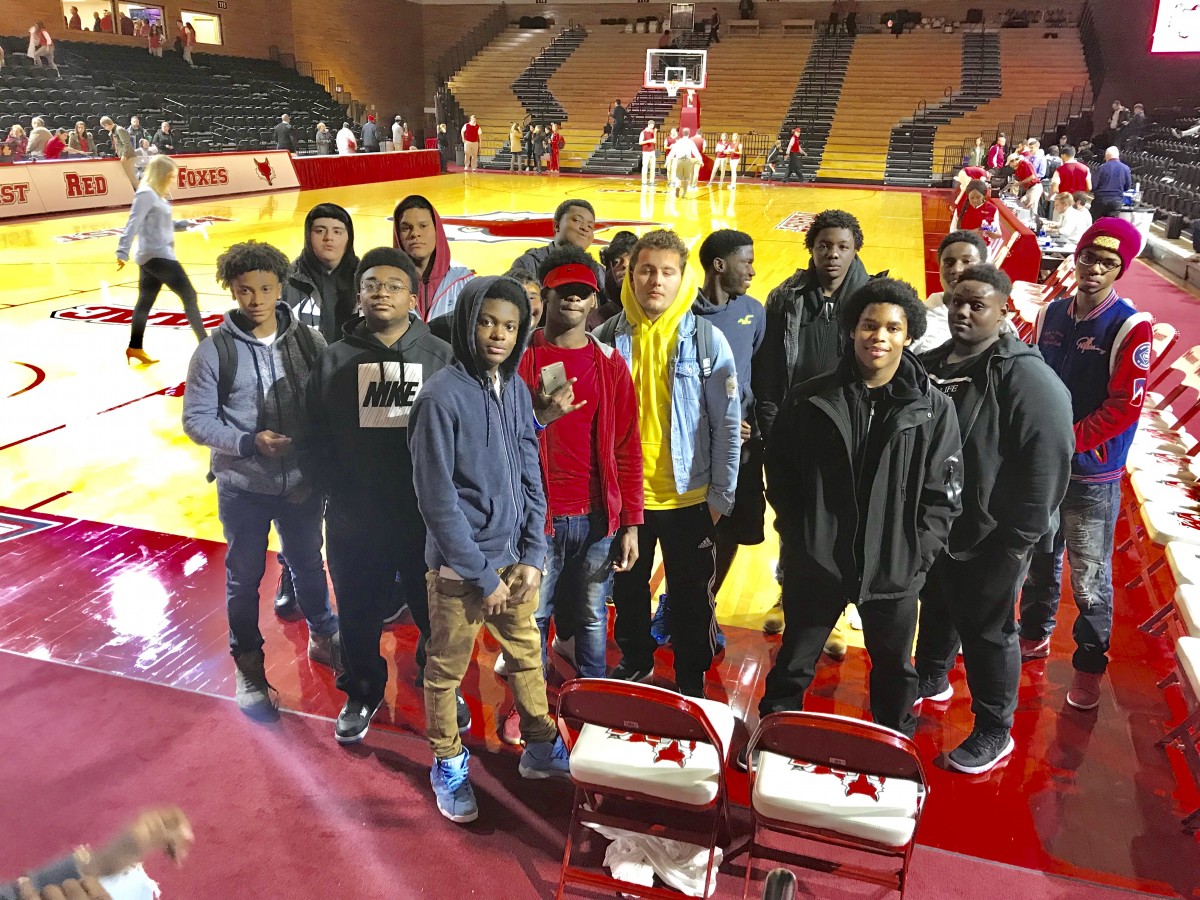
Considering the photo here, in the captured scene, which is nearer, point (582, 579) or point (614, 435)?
point (614, 435)

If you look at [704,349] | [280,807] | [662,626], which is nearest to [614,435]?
[704,349]

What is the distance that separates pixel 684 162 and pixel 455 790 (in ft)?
61.2

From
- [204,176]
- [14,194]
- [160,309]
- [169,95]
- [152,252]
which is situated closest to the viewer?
[152,252]

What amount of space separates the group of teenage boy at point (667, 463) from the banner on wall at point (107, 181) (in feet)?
47.1

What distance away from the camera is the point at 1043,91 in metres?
26.5

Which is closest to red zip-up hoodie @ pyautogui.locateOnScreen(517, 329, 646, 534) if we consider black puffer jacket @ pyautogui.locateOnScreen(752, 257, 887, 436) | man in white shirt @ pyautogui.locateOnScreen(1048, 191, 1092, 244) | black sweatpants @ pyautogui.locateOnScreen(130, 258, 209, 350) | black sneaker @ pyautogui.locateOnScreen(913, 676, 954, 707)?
black puffer jacket @ pyautogui.locateOnScreen(752, 257, 887, 436)

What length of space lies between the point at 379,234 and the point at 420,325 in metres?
11.4

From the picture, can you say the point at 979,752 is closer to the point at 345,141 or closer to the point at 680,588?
the point at 680,588

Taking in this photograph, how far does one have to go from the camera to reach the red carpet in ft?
8.19

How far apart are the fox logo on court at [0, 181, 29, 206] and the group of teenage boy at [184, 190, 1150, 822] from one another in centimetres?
1422

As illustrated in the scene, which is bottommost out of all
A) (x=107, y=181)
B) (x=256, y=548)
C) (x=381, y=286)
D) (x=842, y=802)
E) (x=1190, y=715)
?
(x=1190, y=715)

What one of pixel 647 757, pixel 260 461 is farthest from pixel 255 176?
pixel 647 757

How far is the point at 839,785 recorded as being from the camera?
224 centimetres

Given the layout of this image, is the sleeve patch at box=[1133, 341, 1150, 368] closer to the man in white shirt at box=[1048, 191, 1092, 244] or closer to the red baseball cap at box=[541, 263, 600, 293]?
the red baseball cap at box=[541, 263, 600, 293]
